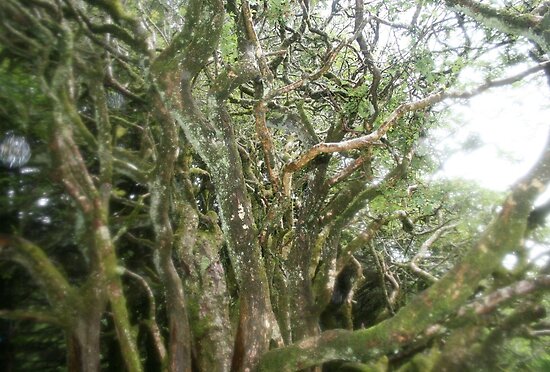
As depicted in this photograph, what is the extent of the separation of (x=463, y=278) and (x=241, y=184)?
7.87ft

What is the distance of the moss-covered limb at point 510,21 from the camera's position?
15.4 feet

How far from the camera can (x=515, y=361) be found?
5016mm

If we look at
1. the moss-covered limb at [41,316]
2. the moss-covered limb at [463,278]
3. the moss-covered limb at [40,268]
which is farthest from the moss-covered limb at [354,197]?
the moss-covered limb at [41,316]

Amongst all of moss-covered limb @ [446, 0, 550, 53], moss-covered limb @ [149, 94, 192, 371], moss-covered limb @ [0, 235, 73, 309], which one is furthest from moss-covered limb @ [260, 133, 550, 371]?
moss-covered limb @ [0, 235, 73, 309]

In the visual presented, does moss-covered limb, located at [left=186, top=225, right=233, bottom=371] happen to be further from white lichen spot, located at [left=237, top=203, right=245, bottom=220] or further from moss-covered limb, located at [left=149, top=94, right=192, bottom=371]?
white lichen spot, located at [left=237, top=203, right=245, bottom=220]

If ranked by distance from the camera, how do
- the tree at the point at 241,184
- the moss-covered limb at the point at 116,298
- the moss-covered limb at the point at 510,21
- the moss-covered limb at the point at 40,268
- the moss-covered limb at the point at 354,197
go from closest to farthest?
the tree at the point at 241,184 < the moss-covered limb at the point at 510,21 < the moss-covered limb at the point at 116,298 < the moss-covered limb at the point at 40,268 < the moss-covered limb at the point at 354,197

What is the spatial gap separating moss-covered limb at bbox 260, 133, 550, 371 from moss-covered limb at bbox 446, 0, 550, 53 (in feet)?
4.61

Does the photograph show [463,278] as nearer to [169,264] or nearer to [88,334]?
[169,264]

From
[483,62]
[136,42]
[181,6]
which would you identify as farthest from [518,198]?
[181,6]

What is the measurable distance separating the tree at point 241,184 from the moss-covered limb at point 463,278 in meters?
0.01

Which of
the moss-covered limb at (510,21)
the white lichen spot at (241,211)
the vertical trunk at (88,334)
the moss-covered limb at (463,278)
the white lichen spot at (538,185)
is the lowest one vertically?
the moss-covered limb at (463,278)

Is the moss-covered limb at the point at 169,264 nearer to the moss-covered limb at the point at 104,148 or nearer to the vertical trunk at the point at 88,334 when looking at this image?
the moss-covered limb at the point at 104,148

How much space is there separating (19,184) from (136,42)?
3531 mm

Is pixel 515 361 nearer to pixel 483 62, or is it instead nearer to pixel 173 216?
pixel 483 62
